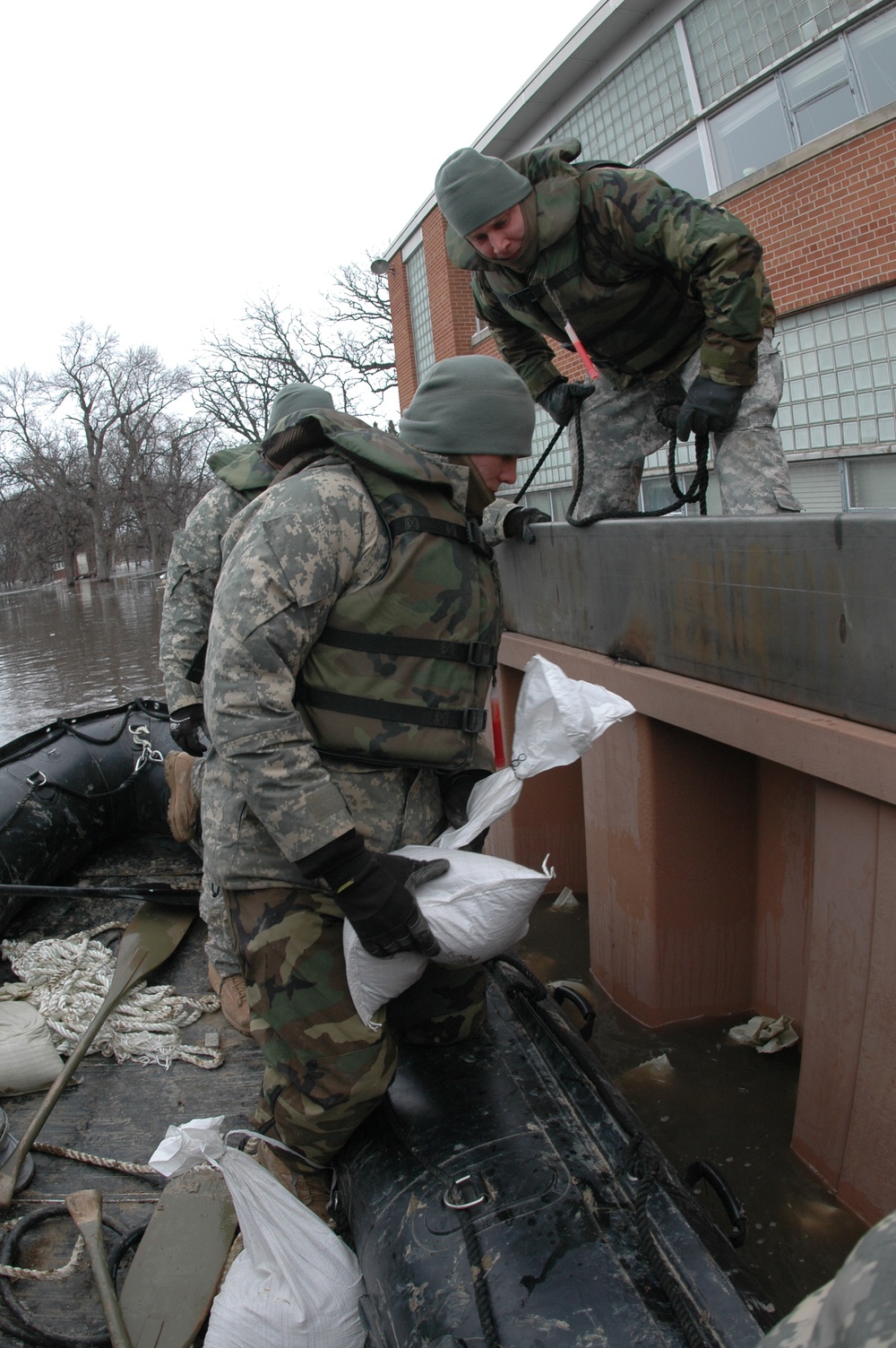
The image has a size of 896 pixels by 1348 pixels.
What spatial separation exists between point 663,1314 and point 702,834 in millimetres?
1635

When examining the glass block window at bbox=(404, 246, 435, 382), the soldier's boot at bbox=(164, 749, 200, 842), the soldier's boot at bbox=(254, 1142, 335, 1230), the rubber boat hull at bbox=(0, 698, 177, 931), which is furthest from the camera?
the glass block window at bbox=(404, 246, 435, 382)

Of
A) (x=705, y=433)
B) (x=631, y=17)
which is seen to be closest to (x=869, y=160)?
(x=631, y=17)

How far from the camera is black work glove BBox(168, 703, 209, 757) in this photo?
12.2 feet

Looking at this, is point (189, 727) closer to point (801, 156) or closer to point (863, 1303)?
point (863, 1303)

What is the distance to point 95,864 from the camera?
15.6ft

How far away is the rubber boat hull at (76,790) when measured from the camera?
13.7 feet

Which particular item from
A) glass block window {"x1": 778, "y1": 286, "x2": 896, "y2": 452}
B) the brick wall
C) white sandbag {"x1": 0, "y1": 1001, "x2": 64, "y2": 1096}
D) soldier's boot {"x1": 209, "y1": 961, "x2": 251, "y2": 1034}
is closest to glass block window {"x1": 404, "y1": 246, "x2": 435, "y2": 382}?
the brick wall

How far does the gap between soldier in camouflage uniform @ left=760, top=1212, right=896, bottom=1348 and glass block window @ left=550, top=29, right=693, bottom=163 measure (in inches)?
470

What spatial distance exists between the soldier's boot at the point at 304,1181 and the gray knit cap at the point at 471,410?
5.64 ft

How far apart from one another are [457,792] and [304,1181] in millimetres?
980

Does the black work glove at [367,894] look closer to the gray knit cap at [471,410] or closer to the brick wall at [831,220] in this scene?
the gray knit cap at [471,410]

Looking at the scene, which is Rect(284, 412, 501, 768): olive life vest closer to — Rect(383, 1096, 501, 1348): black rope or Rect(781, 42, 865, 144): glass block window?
Rect(383, 1096, 501, 1348): black rope

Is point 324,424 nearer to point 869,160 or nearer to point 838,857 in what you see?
point 838,857

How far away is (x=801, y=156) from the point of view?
917 centimetres
